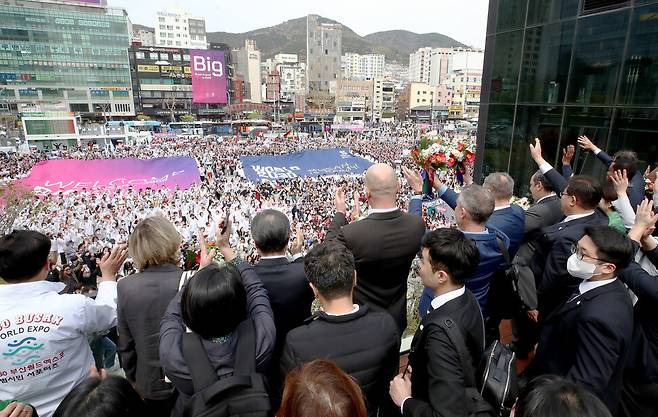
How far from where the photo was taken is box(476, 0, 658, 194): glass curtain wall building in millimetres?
6695

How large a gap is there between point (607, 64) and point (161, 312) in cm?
877

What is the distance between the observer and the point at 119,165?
22.4 meters

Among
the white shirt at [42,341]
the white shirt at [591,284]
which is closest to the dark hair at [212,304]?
the white shirt at [42,341]

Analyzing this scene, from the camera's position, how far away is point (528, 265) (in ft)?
9.96

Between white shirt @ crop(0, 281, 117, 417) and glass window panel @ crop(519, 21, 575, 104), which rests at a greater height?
glass window panel @ crop(519, 21, 575, 104)

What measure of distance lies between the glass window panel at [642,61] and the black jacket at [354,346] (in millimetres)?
7490

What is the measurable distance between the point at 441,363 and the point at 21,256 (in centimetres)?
214

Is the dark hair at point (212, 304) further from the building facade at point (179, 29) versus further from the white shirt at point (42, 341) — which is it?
the building facade at point (179, 29)

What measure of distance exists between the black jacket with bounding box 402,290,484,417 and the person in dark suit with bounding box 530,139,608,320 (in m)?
1.11

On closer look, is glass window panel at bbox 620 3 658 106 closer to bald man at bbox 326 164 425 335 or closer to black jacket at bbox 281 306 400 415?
bald man at bbox 326 164 425 335

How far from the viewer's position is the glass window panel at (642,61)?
253 inches

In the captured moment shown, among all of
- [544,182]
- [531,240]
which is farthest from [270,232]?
[544,182]

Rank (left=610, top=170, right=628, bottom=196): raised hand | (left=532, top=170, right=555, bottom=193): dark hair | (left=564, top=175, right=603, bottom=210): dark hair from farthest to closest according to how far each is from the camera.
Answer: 1. (left=532, top=170, right=555, bottom=193): dark hair
2. (left=610, top=170, right=628, bottom=196): raised hand
3. (left=564, top=175, right=603, bottom=210): dark hair

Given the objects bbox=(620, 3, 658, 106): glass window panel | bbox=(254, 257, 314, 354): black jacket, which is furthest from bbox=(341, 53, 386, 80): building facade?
bbox=(254, 257, 314, 354): black jacket
